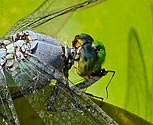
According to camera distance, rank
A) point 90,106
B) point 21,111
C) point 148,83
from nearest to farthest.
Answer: point 21,111
point 90,106
point 148,83

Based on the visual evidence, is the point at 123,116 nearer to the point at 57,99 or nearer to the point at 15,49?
the point at 57,99

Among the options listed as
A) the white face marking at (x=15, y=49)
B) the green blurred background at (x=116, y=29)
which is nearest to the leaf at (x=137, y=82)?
the green blurred background at (x=116, y=29)

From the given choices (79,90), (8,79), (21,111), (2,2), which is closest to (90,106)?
(79,90)

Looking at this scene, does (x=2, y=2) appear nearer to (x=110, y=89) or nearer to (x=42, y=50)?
(x=42, y=50)

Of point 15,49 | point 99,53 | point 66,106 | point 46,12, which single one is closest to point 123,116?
point 66,106

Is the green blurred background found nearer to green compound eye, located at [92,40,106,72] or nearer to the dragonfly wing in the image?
green compound eye, located at [92,40,106,72]

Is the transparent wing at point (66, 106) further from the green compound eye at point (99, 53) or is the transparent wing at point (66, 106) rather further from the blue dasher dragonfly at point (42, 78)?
the green compound eye at point (99, 53)

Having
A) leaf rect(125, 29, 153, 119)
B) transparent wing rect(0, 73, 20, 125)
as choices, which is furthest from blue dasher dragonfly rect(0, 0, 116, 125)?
leaf rect(125, 29, 153, 119)
